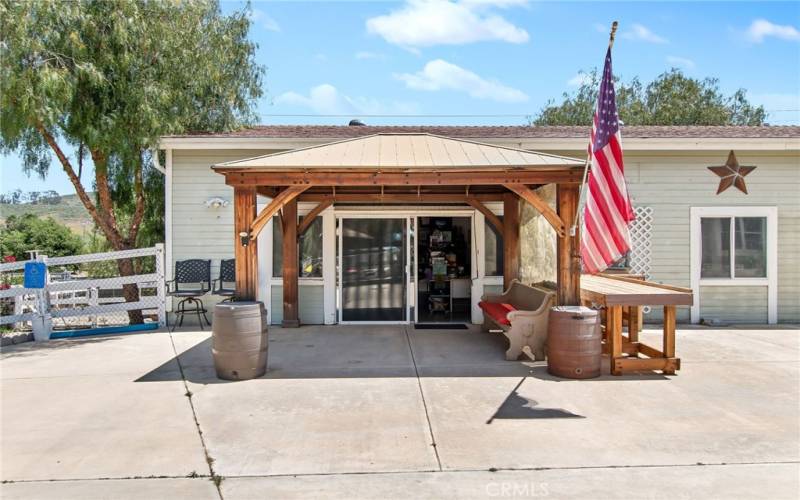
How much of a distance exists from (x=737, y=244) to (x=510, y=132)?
15.5 ft

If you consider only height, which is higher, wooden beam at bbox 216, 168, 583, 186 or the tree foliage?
the tree foliage

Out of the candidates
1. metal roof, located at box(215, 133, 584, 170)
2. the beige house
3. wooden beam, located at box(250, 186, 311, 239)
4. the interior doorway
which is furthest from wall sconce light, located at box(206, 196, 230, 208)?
the interior doorway

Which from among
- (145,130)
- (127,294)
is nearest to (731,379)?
(145,130)

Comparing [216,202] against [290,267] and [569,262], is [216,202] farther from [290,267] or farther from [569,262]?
[569,262]

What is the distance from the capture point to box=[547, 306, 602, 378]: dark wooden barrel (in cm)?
603

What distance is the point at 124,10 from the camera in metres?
9.81

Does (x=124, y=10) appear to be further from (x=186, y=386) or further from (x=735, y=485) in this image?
(x=735, y=485)

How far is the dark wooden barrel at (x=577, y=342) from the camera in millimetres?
6027

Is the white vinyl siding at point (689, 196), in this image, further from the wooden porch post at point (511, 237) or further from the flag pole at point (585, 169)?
the flag pole at point (585, 169)

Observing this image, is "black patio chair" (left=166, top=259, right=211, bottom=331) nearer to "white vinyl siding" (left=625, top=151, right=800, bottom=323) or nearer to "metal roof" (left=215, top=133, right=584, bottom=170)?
"metal roof" (left=215, top=133, right=584, bottom=170)

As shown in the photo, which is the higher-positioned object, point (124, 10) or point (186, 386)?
point (124, 10)

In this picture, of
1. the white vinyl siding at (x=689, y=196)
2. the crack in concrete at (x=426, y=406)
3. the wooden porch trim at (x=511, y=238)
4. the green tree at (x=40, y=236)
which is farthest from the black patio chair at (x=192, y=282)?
the green tree at (x=40, y=236)

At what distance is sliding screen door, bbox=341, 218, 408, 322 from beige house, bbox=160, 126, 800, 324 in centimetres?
2

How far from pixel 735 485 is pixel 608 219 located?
2737 mm
